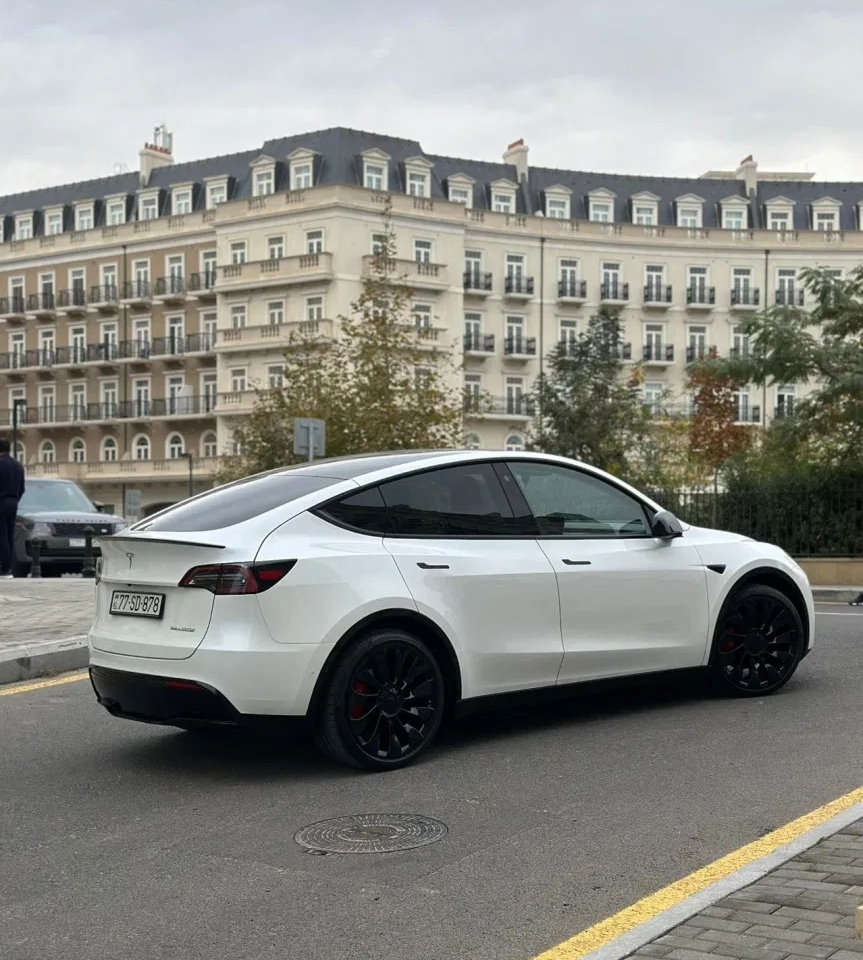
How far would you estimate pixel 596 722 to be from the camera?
791cm

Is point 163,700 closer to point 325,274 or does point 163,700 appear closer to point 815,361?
point 815,361

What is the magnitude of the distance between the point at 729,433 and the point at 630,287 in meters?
18.9

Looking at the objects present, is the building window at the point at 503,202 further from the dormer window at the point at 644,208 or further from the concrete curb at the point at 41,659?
the concrete curb at the point at 41,659

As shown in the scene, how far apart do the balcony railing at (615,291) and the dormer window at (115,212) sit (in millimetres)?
27255

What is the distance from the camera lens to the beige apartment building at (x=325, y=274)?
2694 inches

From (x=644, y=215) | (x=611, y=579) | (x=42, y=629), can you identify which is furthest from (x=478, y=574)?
(x=644, y=215)

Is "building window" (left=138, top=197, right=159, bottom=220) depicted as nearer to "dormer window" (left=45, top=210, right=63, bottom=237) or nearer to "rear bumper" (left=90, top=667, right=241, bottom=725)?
"dormer window" (left=45, top=210, right=63, bottom=237)

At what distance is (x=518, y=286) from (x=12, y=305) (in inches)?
1157

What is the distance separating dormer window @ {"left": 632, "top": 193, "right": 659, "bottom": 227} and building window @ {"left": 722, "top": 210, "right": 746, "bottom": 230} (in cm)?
397

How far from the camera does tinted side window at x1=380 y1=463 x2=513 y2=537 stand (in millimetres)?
7188

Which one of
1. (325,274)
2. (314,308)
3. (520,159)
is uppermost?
(520,159)

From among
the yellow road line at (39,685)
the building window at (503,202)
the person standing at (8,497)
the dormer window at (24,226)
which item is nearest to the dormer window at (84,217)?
the dormer window at (24,226)

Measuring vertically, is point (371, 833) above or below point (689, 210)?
below

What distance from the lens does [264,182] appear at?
70.8 meters
